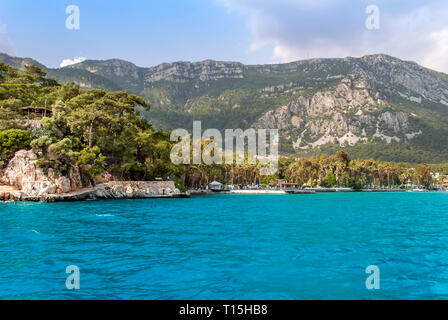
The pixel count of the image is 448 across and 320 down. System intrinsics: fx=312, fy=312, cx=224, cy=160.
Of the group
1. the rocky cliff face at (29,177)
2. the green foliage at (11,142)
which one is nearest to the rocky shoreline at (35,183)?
the rocky cliff face at (29,177)

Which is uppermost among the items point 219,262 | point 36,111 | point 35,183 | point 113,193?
point 36,111

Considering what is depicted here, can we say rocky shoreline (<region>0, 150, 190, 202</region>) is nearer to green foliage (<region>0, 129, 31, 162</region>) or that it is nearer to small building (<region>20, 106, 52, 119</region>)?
green foliage (<region>0, 129, 31, 162</region>)

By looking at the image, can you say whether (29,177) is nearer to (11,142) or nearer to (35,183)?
(35,183)

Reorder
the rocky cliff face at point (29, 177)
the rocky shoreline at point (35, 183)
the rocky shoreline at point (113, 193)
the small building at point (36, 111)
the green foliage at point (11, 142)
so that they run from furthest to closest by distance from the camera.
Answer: the small building at point (36, 111) < the green foliage at point (11, 142) < the rocky cliff face at point (29, 177) < the rocky shoreline at point (35, 183) < the rocky shoreline at point (113, 193)

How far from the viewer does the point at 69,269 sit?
33.6 ft

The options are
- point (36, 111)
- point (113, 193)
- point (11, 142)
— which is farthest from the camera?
point (36, 111)

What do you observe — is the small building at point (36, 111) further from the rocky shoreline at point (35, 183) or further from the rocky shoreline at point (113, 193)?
the rocky shoreline at point (113, 193)

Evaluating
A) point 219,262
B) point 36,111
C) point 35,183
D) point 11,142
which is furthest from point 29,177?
point 219,262

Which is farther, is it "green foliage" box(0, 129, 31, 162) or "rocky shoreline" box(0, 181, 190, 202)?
"green foliage" box(0, 129, 31, 162)

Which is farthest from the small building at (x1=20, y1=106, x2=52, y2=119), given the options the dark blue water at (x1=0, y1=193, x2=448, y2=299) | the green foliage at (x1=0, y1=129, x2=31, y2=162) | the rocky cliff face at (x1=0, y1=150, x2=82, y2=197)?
the dark blue water at (x1=0, y1=193, x2=448, y2=299)
